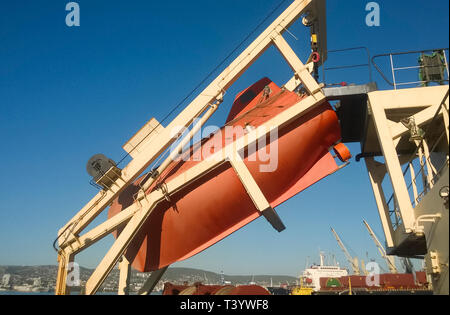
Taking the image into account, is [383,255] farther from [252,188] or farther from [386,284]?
[252,188]

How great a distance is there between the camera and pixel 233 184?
10.7 metres

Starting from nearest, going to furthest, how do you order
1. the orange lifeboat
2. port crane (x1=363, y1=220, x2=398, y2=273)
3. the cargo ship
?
the orange lifeboat → the cargo ship → port crane (x1=363, y1=220, x2=398, y2=273)

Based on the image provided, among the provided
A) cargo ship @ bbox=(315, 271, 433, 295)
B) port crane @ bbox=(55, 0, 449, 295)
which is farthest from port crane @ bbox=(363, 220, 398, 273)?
port crane @ bbox=(55, 0, 449, 295)

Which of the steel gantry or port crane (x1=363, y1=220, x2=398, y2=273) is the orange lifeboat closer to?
the steel gantry

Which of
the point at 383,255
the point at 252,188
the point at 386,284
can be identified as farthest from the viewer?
the point at 383,255

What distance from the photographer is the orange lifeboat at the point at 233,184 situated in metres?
10.8

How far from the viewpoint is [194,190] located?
10945 millimetres

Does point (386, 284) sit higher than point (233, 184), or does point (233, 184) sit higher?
point (233, 184)

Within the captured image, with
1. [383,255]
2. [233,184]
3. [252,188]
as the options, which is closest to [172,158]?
[233,184]

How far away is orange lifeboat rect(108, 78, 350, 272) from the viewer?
10.8 m

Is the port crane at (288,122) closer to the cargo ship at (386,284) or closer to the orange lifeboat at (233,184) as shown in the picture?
the orange lifeboat at (233,184)

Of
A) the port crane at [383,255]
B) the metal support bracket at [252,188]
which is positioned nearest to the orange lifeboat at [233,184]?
the metal support bracket at [252,188]

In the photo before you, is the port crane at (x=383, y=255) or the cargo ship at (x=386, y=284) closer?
the cargo ship at (x=386, y=284)
